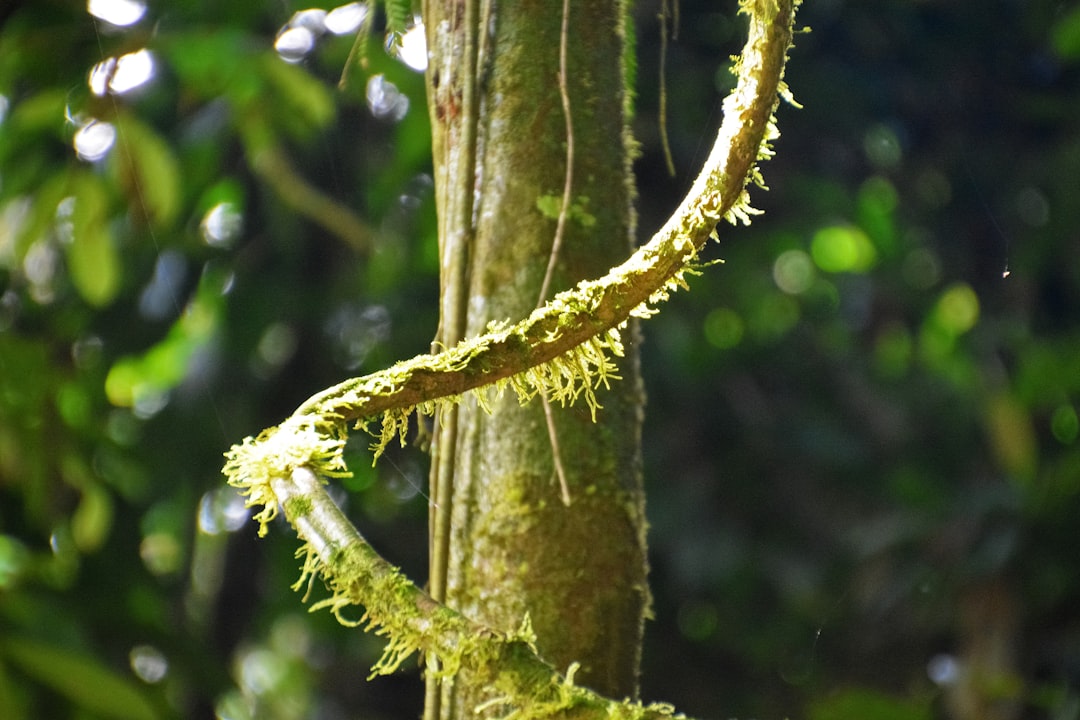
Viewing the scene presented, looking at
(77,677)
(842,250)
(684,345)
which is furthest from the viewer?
(842,250)

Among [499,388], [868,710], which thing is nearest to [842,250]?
[868,710]

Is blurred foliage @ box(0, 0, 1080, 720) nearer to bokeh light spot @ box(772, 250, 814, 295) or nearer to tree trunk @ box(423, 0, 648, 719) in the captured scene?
bokeh light spot @ box(772, 250, 814, 295)

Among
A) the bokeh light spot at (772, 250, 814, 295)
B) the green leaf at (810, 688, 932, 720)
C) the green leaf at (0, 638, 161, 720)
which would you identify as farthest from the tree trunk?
the bokeh light spot at (772, 250, 814, 295)

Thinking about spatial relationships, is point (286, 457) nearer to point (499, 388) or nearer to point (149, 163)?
point (499, 388)

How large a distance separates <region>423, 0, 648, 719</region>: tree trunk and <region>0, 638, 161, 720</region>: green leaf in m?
0.72

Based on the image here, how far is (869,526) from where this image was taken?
252 cm

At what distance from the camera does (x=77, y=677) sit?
47.2 inches

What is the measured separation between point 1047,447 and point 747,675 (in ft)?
3.06

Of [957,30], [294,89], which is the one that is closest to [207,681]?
[294,89]

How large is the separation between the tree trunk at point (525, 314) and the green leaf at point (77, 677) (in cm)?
72

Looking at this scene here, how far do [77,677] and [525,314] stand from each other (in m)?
0.84

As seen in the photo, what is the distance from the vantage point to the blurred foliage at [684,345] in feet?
5.41

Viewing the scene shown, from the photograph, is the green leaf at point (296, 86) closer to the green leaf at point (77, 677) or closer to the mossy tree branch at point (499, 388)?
the green leaf at point (77, 677)

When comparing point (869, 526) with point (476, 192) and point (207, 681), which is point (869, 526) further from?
point (476, 192)
